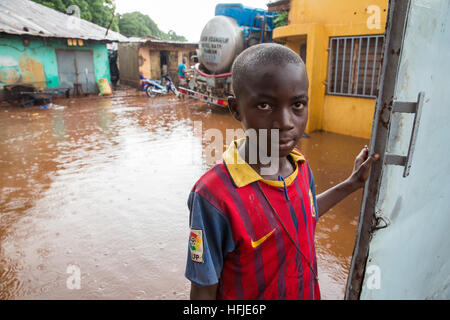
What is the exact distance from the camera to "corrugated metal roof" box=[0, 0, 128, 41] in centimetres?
1212

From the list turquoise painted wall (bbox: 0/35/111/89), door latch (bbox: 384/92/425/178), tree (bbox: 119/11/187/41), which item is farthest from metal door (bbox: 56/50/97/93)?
tree (bbox: 119/11/187/41)

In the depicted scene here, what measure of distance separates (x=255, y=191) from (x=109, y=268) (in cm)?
225

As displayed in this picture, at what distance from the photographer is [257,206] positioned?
978 millimetres

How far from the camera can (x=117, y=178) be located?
4.75 meters

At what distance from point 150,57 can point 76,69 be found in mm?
4418

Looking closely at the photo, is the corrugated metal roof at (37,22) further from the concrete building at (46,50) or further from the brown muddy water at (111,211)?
the brown muddy water at (111,211)

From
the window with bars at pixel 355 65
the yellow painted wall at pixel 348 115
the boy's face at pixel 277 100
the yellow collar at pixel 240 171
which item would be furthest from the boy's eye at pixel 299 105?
the yellow painted wall at pixel 348 115

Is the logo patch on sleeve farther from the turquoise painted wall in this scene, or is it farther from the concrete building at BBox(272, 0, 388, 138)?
the turquoise painted wall

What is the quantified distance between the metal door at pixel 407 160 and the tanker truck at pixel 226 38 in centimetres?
751

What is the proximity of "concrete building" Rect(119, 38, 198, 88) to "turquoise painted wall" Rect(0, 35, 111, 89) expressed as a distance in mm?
2809

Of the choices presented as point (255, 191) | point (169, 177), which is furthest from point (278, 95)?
point (169, 177)

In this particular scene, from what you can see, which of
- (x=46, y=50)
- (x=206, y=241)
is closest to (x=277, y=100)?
(x=206, y=241)

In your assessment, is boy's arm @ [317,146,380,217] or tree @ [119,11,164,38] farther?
tree @ [119,11,164,38]
